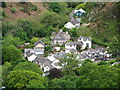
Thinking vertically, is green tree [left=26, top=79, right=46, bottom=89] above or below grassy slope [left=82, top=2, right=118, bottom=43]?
below

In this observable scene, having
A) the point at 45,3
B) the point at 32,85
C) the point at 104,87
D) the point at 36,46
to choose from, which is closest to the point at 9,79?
the point at 32,85

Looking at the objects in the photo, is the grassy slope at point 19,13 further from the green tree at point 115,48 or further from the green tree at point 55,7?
the green tree at point 115,48

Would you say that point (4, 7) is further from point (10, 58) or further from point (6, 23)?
point (10, 58)

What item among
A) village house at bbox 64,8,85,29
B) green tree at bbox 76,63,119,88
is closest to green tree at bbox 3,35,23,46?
village house at bbox 64,8,85,29

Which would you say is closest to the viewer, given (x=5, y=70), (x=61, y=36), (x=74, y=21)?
(x=5, y=70)

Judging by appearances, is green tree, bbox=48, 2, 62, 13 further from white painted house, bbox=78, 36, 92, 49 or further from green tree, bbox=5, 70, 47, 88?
green tree, bbox=5, 70, 47, 88

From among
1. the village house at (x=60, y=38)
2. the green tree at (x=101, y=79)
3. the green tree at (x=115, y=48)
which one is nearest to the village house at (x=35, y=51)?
the village house at (x=60, y=38)

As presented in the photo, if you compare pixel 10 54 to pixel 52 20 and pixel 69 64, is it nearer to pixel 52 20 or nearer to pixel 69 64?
pixel 69 64

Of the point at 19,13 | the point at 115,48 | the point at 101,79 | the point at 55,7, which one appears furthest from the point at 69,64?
the point at 55,7
